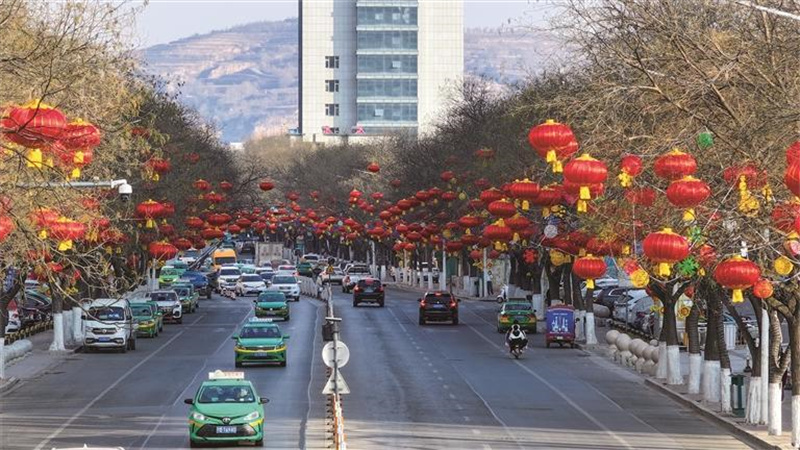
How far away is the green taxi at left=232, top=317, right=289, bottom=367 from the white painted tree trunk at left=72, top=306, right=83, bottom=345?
15048 mm

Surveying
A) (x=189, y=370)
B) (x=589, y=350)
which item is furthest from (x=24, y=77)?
(x=589, y=350)

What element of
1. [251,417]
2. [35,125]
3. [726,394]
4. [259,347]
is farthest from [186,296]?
[35,125]

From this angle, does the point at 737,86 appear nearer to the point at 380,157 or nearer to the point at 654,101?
the point at 654,101

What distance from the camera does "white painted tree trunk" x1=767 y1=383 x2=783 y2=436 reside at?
3828 centimetres

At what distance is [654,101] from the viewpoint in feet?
108

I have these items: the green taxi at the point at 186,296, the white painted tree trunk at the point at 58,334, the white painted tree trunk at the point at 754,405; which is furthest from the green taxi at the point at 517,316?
the white painted tree trunk at the point at 754,405

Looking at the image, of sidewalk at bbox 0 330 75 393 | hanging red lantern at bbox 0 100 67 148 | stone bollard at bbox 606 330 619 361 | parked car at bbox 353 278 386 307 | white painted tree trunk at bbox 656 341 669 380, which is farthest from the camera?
parked car at bbox 353 278 386 307

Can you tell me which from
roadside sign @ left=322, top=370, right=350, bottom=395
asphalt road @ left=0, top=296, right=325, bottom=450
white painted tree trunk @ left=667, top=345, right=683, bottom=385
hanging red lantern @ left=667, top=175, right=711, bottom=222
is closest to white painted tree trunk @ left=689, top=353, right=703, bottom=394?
white painted tree trunk @ left=667, top=345, right=683, bottom=385

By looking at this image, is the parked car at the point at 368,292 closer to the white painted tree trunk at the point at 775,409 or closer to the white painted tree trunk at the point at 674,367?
the white painted tree trunk at the point at 674,367

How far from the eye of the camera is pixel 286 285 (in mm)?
107750

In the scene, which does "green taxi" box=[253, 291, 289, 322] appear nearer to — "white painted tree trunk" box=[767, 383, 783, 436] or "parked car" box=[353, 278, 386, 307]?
"parked car" box=[353, 278, 386, 307]

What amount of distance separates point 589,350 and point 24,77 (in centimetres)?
4373

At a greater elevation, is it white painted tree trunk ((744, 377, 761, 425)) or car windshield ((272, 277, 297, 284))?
car windshield ((272, 277, 297, 284))

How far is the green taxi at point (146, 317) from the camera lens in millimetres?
73938
